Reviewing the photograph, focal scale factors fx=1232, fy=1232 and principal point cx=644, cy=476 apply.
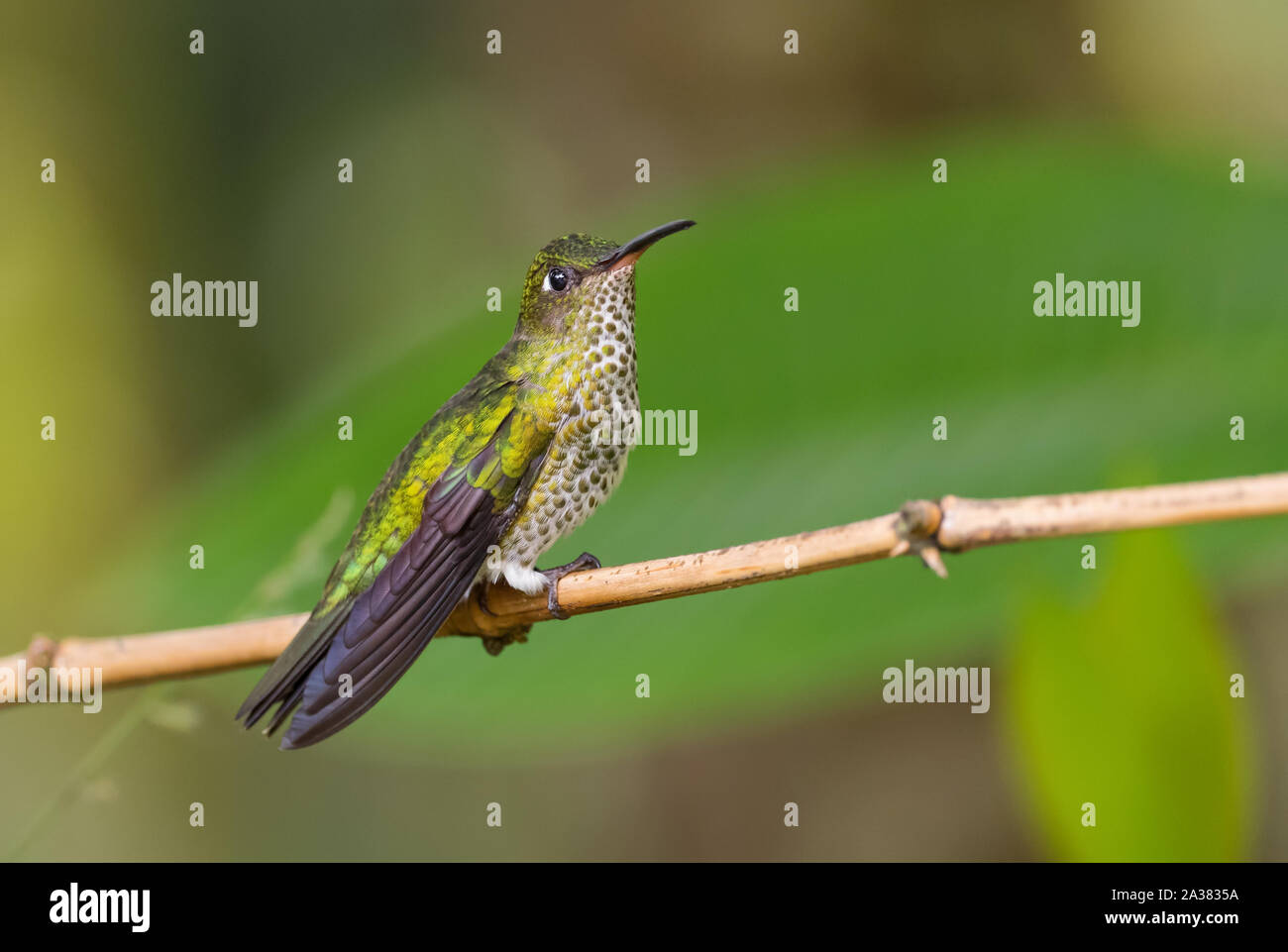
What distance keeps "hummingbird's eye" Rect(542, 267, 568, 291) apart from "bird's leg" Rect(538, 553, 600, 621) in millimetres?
371

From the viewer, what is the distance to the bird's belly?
1580 millimetres

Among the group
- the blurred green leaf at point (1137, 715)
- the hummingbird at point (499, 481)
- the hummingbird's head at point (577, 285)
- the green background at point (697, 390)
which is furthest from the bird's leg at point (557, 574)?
the blurred green leaf at point (1137, 715)

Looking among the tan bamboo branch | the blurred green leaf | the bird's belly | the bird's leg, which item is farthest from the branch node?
the bird's belly

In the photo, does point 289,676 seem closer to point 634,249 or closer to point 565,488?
point 565,488

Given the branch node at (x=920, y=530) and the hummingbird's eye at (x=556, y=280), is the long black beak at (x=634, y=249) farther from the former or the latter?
the branch node at (x=920, y=530)

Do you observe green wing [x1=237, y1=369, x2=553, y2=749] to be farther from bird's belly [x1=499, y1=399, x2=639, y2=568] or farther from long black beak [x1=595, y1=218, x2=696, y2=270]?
long black beak [x1=595, y1=218, x2=696, y2=270]

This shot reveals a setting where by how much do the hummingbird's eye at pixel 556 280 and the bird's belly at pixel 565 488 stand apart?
8.4 inches

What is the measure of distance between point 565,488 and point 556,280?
1.01 ft

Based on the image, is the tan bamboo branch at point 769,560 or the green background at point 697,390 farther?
the green background at point 697,390

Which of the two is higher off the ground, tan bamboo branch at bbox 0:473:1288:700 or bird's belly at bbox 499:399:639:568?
bird's belly at bbox 499:399:639:568

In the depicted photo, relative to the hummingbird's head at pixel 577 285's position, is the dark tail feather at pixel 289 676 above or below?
below

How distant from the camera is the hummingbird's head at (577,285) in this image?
65.2 inches

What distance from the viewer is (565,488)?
1.58m
